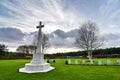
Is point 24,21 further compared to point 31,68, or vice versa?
point 24,21

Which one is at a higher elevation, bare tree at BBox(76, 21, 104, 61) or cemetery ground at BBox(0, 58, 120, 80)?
bare tree at BBox(76, 21, 104, 61)

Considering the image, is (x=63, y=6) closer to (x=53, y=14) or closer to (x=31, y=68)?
(x=53, y=14)

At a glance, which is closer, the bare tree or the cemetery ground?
the cemetery ground

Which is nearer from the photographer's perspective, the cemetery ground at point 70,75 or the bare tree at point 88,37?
the cemetery ground at point 70,75

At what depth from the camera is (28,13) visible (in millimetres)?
16250

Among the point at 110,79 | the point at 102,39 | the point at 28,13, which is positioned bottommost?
the point at 110,79

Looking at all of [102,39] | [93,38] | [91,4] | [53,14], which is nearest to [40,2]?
[53,14]

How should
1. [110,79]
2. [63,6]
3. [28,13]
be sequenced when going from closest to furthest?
[110,79]
[63,6]
[28,13]

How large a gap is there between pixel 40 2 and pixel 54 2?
1583 mm

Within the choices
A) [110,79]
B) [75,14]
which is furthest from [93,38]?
[110,79]

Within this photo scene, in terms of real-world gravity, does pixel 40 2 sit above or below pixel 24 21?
above

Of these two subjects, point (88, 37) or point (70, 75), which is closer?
point (70, 75)

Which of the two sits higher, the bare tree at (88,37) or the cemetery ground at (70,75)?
the bare tree at (88,37)

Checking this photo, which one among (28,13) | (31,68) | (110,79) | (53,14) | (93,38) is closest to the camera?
(110,79)
